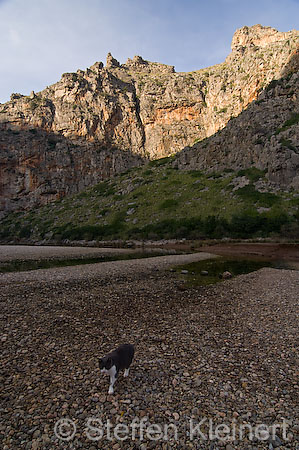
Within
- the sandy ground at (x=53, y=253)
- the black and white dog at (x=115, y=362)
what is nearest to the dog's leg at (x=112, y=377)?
the black and white dog at (x=115, y=362)

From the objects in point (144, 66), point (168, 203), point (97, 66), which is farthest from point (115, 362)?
point (144, 66)

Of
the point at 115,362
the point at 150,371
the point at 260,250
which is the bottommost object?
the point at 260,250

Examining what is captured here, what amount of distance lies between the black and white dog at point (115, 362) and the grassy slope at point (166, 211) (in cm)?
4696

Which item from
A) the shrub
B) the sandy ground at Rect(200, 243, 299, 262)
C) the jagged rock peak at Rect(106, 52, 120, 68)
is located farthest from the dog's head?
the jagged rock peak at Rect(106, 52, 120, 68)

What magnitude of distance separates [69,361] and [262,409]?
17.2 ft

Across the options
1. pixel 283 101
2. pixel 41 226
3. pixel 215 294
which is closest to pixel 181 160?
pixel 283 101

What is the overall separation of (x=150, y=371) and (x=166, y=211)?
57850mm

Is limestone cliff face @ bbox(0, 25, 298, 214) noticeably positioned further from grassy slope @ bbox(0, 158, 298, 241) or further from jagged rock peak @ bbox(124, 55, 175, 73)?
grassy slope @ bbox(0, 158, 298, 241)

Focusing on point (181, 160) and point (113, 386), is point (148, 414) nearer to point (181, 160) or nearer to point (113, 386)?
point (113, 386)

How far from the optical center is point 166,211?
209 ft

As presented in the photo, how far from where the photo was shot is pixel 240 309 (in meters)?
12.0

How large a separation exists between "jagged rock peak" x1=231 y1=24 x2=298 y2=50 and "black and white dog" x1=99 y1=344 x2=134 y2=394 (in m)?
159

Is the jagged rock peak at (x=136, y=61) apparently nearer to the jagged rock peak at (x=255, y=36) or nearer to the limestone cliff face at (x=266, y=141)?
the jagged rock peak at (x=255, y=36)

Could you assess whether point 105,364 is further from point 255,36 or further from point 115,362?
point 255,36
